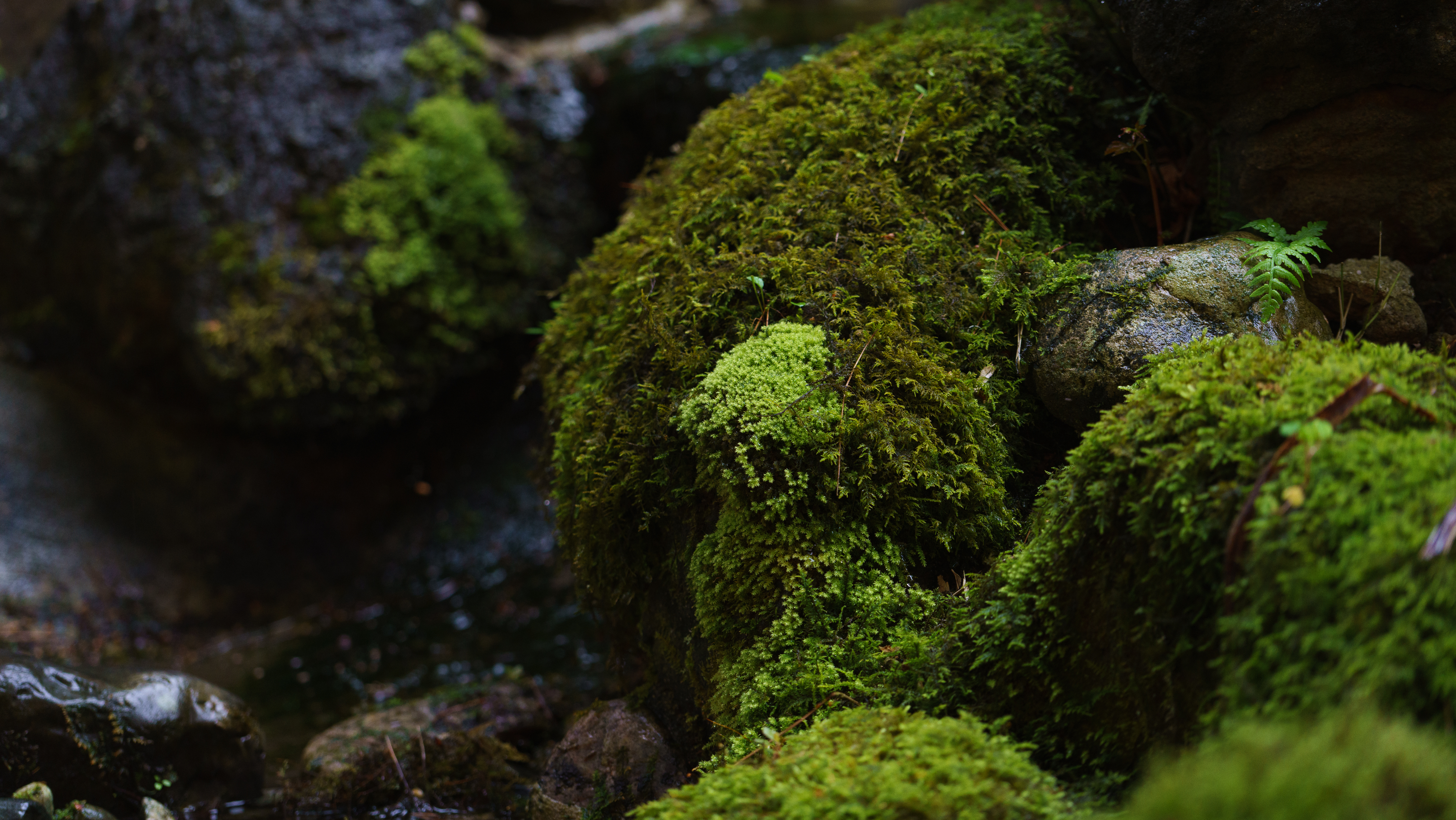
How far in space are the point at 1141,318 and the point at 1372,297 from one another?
85cm

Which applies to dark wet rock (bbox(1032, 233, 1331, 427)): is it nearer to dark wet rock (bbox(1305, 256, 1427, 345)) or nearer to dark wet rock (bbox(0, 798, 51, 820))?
dark wet rock (bbox(1305, 256, 1427, 345))

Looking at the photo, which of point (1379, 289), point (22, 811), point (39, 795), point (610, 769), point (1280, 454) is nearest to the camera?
point (1280, 454)

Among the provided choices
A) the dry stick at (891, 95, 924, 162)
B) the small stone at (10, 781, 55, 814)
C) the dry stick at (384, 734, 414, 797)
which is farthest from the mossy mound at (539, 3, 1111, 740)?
the small stone at (10, 781, 55, 814)

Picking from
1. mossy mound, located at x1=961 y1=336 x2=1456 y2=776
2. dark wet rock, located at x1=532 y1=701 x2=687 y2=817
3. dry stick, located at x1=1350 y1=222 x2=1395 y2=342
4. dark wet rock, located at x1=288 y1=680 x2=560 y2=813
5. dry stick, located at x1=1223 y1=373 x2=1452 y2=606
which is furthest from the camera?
dark wet rock, located at x1=288 y1=680 x2=560 y2=813

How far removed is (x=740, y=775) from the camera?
2.11 meters

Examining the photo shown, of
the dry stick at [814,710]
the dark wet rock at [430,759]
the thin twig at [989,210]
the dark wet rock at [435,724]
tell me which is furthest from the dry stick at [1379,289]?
the dark wet rock at [435,724]

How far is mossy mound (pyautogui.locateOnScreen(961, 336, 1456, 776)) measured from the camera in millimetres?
1548

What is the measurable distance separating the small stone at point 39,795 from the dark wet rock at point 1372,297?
16.6 ft

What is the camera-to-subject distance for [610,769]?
→ 3.01 metres

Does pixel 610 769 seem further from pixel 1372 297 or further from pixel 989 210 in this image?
pixel 1372 297

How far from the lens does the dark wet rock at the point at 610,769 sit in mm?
2936

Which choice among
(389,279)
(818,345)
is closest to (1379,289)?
(818,345)

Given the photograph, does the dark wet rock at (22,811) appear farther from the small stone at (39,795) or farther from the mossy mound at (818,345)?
the mossy mound at (818,345)

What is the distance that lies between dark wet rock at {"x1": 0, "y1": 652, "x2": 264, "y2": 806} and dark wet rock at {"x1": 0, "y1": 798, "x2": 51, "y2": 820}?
1.75 feet
